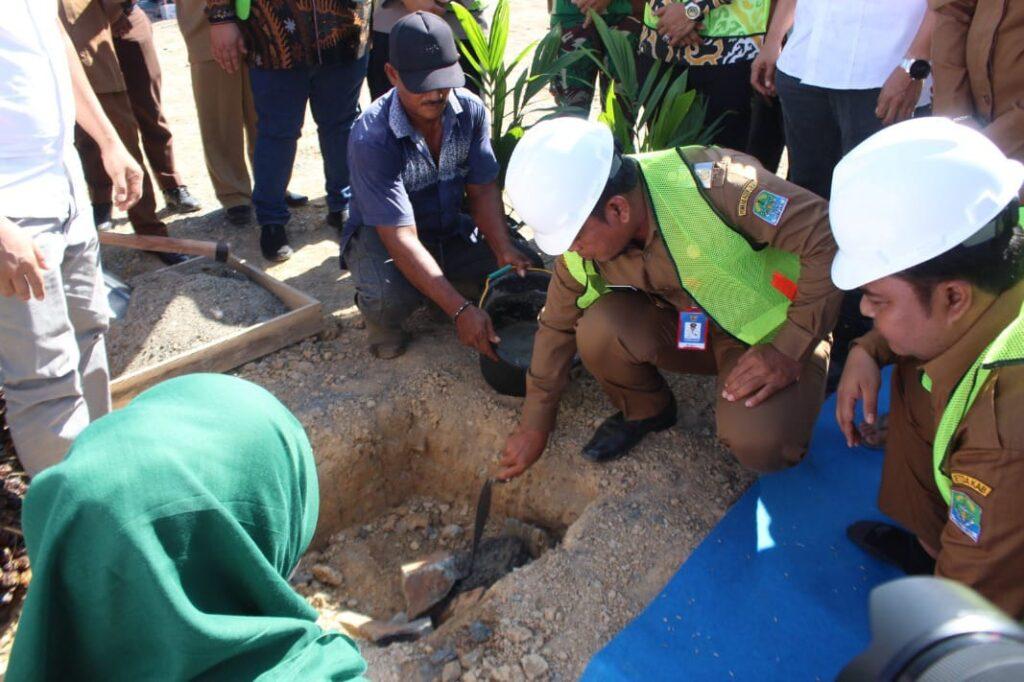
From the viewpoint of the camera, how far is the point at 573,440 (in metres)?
2.80

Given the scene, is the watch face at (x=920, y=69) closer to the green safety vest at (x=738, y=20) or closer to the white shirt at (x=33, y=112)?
the green safety vest at (x=738, y=20)

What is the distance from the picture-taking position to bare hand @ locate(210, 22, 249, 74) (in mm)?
3562

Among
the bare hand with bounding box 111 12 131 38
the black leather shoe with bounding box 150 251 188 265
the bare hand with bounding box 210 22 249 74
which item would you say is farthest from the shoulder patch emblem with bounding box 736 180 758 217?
the bare hand with bounding box 111 12 131 38

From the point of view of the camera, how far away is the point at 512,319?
10.9 feet

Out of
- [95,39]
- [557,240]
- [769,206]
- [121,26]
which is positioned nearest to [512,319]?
[557,240]

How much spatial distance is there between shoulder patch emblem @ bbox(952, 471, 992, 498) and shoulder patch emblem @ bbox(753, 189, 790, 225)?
0.83 meters

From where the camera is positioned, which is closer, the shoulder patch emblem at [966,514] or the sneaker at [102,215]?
the shoulder patch emblem at [966,514]

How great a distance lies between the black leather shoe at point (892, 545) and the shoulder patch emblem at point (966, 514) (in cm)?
53

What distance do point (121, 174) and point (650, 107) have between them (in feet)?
6.25

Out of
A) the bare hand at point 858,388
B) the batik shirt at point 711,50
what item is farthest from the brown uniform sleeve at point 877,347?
the batik shirt at point 711,50

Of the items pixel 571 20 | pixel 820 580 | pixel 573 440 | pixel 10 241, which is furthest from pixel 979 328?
pixel 571 20

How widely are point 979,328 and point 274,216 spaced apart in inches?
124

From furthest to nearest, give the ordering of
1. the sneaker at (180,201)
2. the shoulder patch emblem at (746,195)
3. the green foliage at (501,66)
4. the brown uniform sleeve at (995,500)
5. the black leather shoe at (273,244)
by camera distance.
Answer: the sneaker at (180,201) → the black leather shoe at (273,244) → the green foliage at (501,66) → the shoulder patch emblem at (746,195) → the brown uniform sleeve at (995,500)

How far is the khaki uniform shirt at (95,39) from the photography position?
360cm
